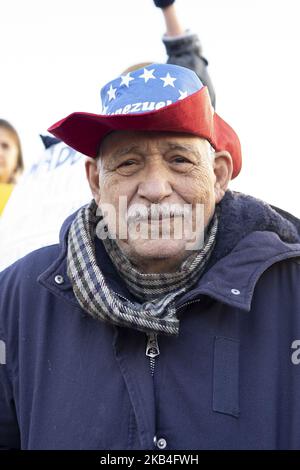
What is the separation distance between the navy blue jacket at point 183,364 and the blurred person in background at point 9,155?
2.50 meters

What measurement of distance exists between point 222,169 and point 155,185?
333 millimetres

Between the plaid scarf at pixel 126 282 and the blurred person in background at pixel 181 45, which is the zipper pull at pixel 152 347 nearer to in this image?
the plaid scarf at pixel 126 282

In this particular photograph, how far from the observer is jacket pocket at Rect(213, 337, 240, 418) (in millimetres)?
1829

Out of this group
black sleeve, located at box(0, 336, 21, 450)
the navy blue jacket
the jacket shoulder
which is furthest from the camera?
the jacket shoulder

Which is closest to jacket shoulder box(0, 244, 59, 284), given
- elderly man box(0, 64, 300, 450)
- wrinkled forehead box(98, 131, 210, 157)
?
elderly man box(0, 64, 300, 450)

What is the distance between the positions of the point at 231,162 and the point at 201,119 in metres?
0.25

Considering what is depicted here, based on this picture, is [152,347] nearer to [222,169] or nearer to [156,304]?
[156,304]

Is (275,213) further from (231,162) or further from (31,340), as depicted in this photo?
(31,340)

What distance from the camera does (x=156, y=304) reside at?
1948 mm

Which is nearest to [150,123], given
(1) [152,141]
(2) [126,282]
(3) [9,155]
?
Result: (1) [152,141]

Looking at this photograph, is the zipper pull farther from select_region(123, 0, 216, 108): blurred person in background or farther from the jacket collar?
select_region(123, 0, 216, 108): blurred person in background

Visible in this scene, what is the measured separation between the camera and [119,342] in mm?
1925

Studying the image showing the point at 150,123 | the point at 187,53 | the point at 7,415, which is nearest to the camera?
the point at 150,123

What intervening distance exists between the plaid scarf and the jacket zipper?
5 centimetres
